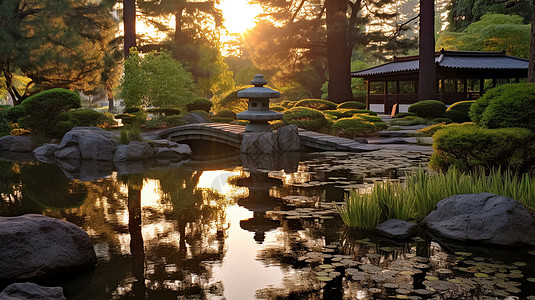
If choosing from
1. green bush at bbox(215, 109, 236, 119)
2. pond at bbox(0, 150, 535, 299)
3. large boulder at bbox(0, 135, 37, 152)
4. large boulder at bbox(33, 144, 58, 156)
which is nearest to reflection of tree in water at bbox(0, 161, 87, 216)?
pond at bbox(0, 150, 535, 299)

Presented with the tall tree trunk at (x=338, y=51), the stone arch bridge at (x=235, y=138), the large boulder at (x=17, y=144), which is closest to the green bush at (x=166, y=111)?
the stone arch bridge at (x=235, y=138)

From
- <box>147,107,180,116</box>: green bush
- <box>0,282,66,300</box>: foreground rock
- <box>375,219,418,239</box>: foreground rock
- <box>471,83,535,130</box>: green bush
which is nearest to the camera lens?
<box>0,282,66,300</box>: foreground rock

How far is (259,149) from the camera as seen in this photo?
57.2ft

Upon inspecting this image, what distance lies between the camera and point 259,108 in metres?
18.5

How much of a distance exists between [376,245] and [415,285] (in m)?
1.44

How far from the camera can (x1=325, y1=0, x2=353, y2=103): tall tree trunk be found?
29188mm

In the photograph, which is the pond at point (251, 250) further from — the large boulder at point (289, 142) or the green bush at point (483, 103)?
the large boulder at point (289, 142)

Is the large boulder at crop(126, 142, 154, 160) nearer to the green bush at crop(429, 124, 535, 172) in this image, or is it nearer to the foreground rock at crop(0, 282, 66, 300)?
the green bush at crop(429, 124, 535, 172)

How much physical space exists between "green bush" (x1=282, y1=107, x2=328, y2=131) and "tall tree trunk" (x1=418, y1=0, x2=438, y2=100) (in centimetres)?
791

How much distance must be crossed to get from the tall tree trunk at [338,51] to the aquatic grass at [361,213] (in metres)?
23.1

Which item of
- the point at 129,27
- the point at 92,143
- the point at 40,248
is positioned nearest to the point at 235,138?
the point at 92,143

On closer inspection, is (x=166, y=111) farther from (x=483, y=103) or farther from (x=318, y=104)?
(x=483, y=103)

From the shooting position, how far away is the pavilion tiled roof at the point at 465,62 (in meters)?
29.6

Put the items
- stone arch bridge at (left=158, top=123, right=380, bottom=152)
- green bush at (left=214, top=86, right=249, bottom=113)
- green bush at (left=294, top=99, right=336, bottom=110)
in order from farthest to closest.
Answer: green bush at (left=214, top=86, right=249, bottom=113) → green bush at (left=294, top=99, right=336, bottom=110) → stone arch bridge at (left=158, top=123, right=380, bottom=152)
